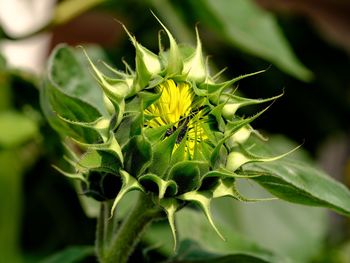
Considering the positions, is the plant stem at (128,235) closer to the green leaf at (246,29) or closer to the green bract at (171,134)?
the green bract at (171,134)

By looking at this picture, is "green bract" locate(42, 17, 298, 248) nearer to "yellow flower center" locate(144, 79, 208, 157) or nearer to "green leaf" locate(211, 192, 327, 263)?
"yellow flower center" locate(144, 79, 208, 157)

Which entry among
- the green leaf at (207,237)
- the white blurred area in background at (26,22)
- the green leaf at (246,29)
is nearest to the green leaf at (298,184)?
the green leaf at (207,237)

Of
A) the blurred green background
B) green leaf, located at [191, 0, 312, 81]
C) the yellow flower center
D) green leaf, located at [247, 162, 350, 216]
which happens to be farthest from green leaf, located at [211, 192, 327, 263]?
the yellow flower center

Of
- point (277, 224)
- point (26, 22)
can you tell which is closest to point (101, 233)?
point (277, 224)

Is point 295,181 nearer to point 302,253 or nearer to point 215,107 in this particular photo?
point 215,107

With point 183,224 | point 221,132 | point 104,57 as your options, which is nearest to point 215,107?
point 221,132

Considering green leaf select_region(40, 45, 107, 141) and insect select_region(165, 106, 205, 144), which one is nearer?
insect select_region(165, 106, 205, 144)
